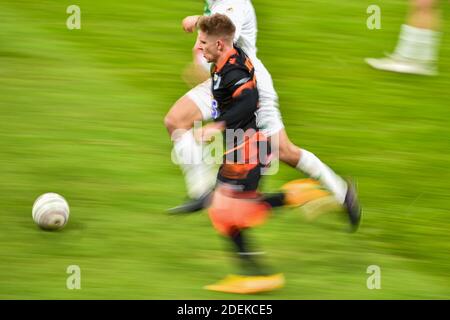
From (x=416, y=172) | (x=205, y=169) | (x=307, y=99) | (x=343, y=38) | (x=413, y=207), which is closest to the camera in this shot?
(x=205, y=169)

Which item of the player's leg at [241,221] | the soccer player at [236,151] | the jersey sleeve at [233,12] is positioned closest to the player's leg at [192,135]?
the jersey sleeve at [233,12]

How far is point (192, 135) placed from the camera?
23.4 feet

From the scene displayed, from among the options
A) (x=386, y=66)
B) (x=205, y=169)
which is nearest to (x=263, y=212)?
(x=205, y=169)

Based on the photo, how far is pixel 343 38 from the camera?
10.5 meters

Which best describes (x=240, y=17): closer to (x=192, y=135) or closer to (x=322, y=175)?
(x=192, y=135)

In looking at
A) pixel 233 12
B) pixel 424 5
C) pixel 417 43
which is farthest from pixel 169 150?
pixel 424 5

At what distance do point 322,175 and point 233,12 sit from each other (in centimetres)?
133

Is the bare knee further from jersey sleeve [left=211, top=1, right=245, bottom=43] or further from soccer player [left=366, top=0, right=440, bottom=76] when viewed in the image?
soccer player [left=366, top=0, right=440, bottom=76]

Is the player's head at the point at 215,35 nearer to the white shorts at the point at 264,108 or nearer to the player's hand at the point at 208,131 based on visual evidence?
the player's hand at the point at 208,131

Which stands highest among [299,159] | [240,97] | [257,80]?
[257,80]

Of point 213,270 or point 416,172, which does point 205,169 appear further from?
point 416,172

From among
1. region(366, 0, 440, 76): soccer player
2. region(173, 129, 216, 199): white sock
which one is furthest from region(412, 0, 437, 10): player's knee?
region(173, 129, 216, 199): white sock

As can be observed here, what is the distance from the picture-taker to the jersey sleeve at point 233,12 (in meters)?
6.82

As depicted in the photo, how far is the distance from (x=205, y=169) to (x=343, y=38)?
12.4 feet
